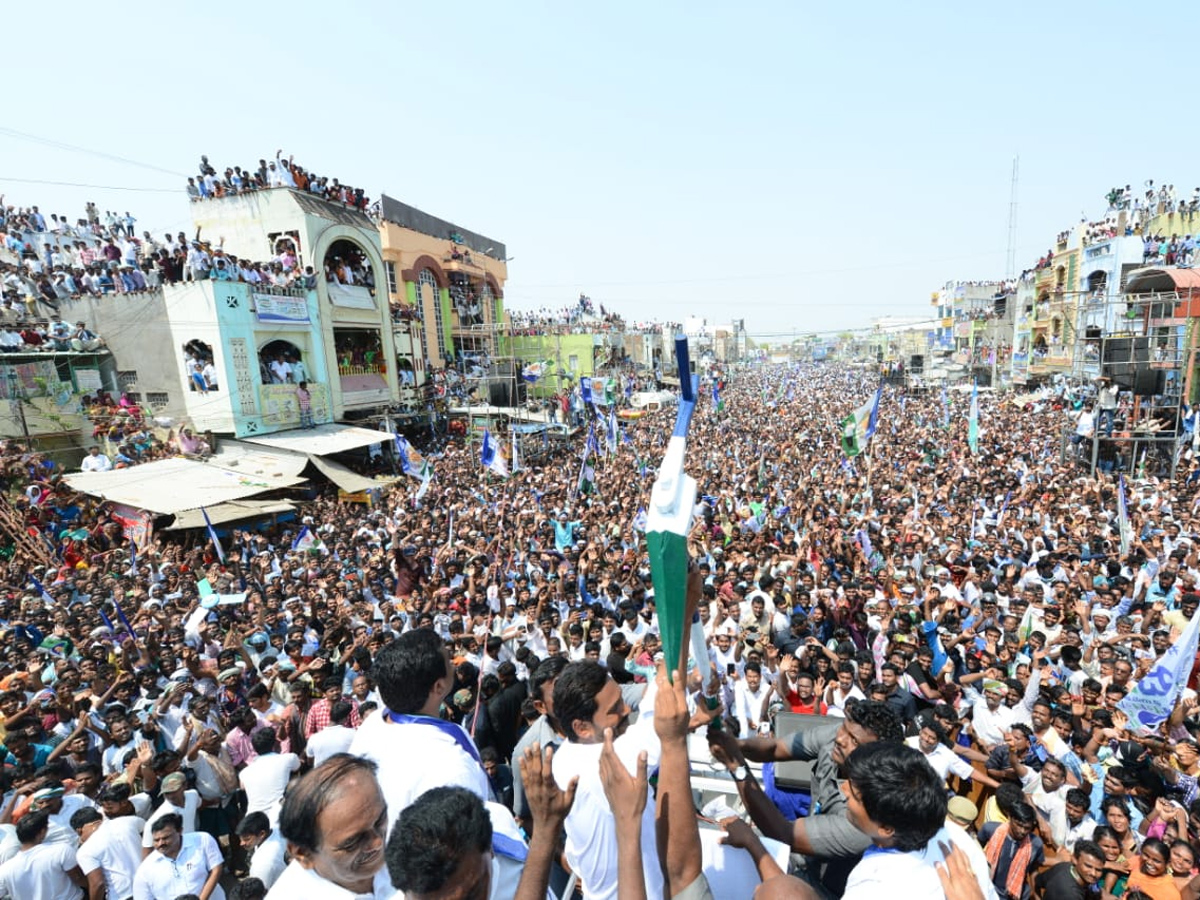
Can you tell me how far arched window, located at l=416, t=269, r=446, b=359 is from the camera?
2933 centimetres

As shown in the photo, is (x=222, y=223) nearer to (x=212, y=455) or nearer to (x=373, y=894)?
(x=212, y=455)

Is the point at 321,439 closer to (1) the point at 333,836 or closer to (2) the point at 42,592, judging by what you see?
(2) the point at 42,592

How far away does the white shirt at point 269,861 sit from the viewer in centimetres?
319

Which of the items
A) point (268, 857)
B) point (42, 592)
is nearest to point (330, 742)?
point (268, 857)

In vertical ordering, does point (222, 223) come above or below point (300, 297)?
above

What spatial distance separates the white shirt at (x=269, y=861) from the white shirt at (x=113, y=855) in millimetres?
761

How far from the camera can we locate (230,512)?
12562 millimetres

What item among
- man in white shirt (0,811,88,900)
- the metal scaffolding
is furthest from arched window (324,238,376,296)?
the metal scaffolding

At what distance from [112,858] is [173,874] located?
1.54 ft

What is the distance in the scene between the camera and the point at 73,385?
17.3 meters

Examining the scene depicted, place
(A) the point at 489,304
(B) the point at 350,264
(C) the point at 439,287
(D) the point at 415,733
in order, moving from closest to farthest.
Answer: (D) the point at 415,733 < (B) the point at 350,264 < (C) the point at 439,287 < (A) the point at 489,304

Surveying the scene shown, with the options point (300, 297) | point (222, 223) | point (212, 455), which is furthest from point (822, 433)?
point (222, 223)

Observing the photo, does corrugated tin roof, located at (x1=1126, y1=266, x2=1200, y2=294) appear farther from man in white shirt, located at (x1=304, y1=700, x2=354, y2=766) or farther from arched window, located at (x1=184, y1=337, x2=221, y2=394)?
arched window, located at (x1=184, y1=337, x2=221, y2=394)

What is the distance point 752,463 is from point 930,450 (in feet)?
16.4
